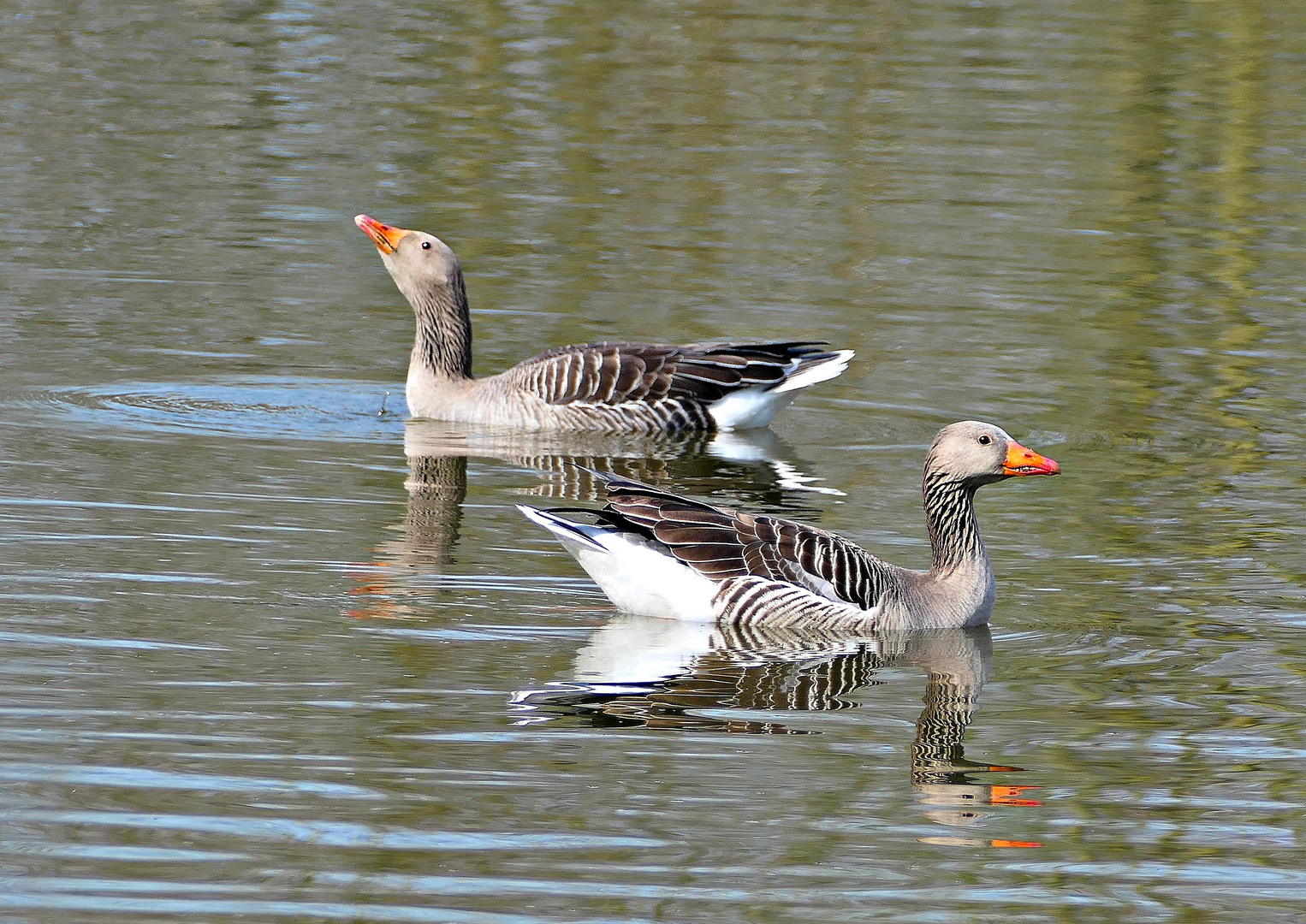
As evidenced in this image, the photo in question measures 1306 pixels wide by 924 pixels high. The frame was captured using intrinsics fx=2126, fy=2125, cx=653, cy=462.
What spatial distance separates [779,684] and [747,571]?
1.00 meters

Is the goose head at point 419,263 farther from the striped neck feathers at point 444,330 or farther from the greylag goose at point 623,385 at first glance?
the greylag goose at point 623,385

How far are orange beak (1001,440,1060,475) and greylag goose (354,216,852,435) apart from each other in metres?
4.33

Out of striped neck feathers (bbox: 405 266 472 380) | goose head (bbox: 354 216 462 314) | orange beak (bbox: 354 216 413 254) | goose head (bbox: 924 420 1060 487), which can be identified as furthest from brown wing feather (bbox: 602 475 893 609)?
orange beak (bbox: 354 216 413 254)

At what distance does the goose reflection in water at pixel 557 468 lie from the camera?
1177 cm

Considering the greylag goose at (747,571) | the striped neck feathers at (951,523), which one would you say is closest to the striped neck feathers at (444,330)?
the greylag goose at (747,571)

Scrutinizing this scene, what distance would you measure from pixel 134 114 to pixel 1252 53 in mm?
15113

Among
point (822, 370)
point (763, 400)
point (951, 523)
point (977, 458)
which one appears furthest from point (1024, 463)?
point (763, 400)

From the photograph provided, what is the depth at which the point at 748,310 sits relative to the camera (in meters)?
18.4

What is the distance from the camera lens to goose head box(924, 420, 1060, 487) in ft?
36.1

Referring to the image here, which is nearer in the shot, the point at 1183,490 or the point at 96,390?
the point at 1183,490

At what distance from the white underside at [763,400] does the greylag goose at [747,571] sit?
4.51 metres

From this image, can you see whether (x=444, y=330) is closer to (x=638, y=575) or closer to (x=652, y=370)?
(x=652, y=370)

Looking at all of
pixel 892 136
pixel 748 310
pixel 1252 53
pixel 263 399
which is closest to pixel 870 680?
pixel 263 399

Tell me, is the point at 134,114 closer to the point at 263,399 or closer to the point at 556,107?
the point at 556,107
